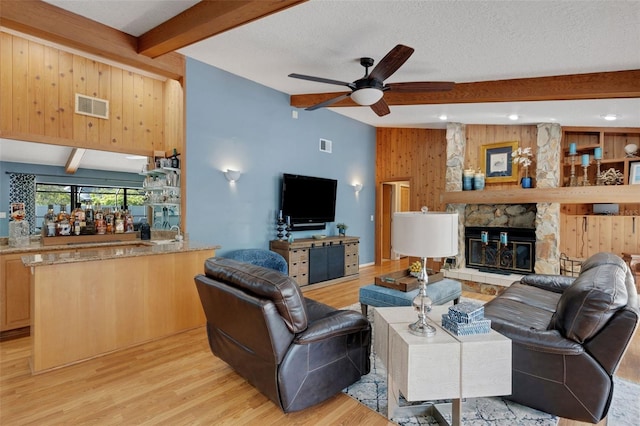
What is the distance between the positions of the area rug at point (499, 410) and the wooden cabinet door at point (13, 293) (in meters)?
3.44

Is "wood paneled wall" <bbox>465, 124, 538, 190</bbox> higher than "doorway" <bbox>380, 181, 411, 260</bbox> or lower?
higher

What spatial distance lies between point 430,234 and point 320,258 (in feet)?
12.4

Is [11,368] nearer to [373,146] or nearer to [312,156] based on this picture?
[312,156]

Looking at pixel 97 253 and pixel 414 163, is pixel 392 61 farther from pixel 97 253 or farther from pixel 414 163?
pixel 414 163

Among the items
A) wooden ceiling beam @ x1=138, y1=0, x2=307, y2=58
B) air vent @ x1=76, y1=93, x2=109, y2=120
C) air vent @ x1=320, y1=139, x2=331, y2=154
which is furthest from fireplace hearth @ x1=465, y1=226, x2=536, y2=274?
air vent @ x1=76, y1=93, x2=109, y2=120

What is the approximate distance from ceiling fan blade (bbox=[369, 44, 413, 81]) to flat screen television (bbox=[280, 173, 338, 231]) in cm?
260

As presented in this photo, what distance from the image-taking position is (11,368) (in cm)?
268

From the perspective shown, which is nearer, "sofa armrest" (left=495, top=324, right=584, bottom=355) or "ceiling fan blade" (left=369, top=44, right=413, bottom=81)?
"sofa armrest" (left=495, top=324, right=584, bottom=355)

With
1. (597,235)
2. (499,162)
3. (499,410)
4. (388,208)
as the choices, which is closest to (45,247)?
(499,410)

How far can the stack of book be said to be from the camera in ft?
6.29

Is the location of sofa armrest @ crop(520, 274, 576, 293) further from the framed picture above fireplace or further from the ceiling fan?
the framed picture above fireplace

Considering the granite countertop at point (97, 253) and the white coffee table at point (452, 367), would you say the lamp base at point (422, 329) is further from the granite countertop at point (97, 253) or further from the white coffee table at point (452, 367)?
the granite countertop at point (97, 253)

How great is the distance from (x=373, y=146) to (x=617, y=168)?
4.36 m

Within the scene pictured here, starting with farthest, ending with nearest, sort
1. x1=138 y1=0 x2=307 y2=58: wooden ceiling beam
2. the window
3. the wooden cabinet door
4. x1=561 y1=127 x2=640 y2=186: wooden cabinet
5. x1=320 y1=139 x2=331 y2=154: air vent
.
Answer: x1=320 y1=139 x2=331 y2=154: air vent
x1=561 y1=127 x2=640 y2=186: wooden cabinet
the window
the wooden cabinet door
x1=138 y1=0 x2=307 y2=58: wooden ceiling beam
